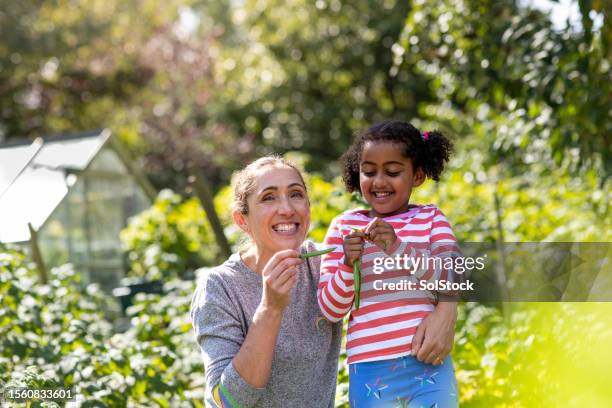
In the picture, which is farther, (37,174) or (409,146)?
(37,174)

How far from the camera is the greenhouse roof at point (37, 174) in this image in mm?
5434

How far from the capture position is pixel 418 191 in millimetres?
5531

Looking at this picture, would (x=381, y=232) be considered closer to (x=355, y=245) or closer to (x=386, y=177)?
(x=355, y=245)

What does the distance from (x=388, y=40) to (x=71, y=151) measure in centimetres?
637

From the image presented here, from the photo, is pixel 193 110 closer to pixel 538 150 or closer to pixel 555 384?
pixel 538 150

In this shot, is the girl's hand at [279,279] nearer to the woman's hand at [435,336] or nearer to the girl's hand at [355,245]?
the girl's hand at [355,245]

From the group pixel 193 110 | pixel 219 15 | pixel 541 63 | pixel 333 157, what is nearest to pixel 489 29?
pixel 541 63

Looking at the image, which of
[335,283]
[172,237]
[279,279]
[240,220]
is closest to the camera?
[279,279]

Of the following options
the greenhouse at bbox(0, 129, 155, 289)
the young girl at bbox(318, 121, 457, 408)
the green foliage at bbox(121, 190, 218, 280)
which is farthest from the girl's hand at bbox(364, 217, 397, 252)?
the green foliage at bbox(121, 190, 218, 280)

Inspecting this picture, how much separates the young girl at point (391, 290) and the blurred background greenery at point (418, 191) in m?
0.51

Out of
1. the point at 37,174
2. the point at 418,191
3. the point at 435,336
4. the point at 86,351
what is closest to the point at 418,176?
the point at 435,336

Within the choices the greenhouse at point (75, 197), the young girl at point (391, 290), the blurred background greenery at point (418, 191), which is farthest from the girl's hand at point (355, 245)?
the greenhouse at point (75, 197)

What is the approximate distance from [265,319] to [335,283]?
214mm

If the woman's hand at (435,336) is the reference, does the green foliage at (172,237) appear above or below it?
above
